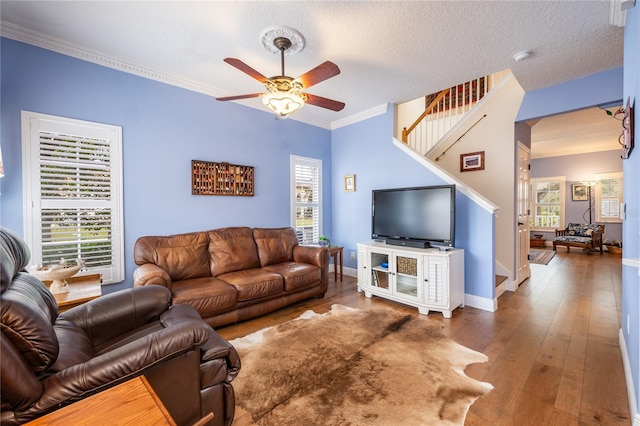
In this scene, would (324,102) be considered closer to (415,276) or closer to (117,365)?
(415,276)

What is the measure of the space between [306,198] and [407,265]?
2085mm

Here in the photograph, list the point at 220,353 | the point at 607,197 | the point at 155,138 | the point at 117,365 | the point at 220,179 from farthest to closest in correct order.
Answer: the point at 607,197, the point at 220,179, the point at 155,138, the point at 220,353, the point at 117,365

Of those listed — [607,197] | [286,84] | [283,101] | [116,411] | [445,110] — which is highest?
[445,110]

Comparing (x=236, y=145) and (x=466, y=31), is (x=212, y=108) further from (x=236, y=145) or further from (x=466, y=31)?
(x=466, y=31)

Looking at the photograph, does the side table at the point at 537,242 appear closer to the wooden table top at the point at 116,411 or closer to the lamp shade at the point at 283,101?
the lamp shade at the point at 283,101

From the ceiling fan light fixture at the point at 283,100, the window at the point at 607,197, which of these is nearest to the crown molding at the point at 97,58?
the ceiling fan light fixture at the point at 283,100

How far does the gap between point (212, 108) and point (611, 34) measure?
413 centimetres

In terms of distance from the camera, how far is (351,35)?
2.43 m

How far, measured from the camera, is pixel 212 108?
3.54 m

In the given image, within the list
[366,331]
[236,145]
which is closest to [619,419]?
[366,331]

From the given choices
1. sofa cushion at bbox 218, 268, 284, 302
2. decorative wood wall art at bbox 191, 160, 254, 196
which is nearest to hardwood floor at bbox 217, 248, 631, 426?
sofa cushion at bbox 218, 268, 284, 302

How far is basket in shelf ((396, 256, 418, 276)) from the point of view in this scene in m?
3.27

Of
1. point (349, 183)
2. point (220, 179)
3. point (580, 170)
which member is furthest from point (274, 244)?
point (580, 170)

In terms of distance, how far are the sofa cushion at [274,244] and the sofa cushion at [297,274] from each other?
0.18 metres
